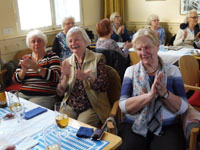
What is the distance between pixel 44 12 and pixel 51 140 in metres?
3.44

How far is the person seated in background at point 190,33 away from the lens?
414 centimetres

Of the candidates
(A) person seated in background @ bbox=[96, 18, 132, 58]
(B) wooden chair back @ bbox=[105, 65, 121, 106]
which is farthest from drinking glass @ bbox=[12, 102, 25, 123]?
(A) person seated in background @ bbox=[96, 18, 132, 58]

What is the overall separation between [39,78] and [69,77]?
1.26ft

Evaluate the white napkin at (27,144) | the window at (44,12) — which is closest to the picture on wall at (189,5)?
the window at (44,12)

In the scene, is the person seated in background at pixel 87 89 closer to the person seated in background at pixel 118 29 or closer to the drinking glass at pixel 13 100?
the drinking glass at pixel 13 100

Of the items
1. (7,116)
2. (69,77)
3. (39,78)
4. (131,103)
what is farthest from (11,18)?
(131,103)

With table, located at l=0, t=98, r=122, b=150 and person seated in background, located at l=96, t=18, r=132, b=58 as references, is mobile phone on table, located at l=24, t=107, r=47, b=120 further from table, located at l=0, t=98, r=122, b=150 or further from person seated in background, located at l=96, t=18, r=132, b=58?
person seated in background, located at l=96, t=18, r=132, b=58

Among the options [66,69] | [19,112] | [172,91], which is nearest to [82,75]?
[66,69]

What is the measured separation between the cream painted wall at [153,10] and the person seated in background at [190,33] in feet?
2.24

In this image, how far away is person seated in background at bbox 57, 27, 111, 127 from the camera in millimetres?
1902

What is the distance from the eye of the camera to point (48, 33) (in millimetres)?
4215

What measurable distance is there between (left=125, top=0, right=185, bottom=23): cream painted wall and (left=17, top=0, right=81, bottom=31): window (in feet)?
4.65

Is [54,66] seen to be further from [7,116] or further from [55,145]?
[55,145]

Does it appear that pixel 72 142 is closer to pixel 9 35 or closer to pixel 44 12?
pixel 9 35
